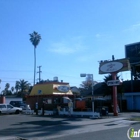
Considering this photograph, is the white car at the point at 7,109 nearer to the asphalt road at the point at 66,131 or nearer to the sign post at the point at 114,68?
the sign post at the point at 114,68

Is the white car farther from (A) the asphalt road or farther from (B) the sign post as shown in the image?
(A) the asphalt road

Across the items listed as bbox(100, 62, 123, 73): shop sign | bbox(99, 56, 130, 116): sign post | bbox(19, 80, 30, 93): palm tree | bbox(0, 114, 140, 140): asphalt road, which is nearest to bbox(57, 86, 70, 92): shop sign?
bbox(99, 56, 130, 116): sign post

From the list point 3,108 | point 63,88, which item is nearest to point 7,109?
point 3,108

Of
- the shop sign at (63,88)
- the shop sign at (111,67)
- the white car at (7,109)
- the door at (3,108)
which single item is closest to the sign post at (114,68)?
the shop sign at (111,67)

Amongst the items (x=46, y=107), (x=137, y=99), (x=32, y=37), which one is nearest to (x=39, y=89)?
(x=46, y=107)

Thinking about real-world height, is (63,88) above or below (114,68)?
below

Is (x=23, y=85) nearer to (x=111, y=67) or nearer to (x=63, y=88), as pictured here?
(x=63, y=88)

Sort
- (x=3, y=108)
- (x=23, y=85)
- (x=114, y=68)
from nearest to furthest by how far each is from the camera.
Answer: (x=114, y=68) < (x=3, y=108) < (x=23, y=85)

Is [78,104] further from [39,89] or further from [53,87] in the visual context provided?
[39,89]

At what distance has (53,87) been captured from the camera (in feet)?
122

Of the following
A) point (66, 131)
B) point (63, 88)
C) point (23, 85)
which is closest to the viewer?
point (66, 131)

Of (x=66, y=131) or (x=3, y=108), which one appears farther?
(x=3, y=108)

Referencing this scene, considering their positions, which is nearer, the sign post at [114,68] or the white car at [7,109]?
the sign post at [114,68]

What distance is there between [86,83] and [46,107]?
50.0 m
